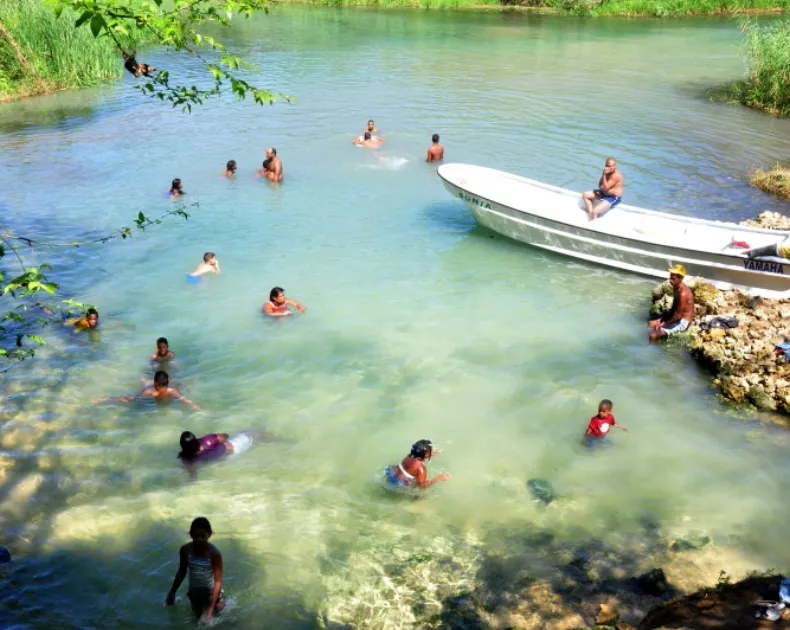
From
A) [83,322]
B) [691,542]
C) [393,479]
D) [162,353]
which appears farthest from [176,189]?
[691,542]

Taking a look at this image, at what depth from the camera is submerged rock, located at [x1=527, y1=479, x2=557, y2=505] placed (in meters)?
8.59

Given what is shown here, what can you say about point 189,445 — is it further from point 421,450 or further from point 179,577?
point 421,450

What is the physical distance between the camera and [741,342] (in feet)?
35.4

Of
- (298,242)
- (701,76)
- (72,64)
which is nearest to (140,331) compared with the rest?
(298,242)

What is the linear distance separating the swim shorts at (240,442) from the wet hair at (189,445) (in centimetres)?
54

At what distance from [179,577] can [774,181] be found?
17.4 m

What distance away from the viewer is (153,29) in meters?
6.41

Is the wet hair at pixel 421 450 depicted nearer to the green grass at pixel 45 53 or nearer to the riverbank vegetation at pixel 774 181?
the riverbank vegetation at pixel 774 181

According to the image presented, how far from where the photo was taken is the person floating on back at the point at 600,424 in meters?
9.30

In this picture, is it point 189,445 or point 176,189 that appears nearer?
point 189,445

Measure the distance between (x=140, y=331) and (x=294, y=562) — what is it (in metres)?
6.21

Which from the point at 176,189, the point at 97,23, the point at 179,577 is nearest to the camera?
the point at 97,23

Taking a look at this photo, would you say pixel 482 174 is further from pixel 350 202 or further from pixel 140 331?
pixel 140 331

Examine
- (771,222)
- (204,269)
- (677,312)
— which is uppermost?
(771,222)
